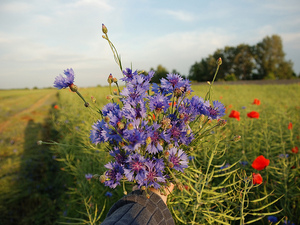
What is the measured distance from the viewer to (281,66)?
119 feet

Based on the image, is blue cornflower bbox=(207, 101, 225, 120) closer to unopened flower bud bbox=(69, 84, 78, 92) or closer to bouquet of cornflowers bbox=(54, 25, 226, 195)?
bouquet of cornflowers bbox=(54, 25, 226, 195)

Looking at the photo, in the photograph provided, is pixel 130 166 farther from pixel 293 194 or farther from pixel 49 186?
pixel 49 186

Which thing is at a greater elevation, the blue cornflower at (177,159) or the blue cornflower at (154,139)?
the blue cornflower at (154,139)

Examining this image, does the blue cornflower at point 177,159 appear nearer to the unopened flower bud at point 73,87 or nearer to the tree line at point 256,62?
the unopened flower bud at point 73,87

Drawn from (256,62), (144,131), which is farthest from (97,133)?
(256,62)

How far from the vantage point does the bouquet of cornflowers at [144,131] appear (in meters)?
0.86

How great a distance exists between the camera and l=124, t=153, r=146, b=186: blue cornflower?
2.77 ft

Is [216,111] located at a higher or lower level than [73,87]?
lower

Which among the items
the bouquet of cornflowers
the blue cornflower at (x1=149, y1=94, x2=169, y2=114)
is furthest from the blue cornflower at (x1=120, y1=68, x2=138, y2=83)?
the blue cornflower at (x1=149, y1=94, x2=169, y2=114)

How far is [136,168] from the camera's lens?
33.8 inches

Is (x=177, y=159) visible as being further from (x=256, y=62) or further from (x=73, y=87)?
(x=256, y=62)

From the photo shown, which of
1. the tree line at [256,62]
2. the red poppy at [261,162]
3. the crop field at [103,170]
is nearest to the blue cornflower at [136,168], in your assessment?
the crop field at [103,170]

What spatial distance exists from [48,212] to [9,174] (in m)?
1.74

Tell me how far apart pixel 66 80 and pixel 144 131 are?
0.42 m
